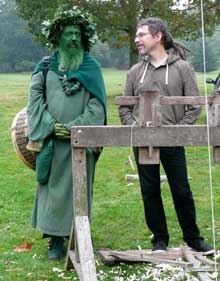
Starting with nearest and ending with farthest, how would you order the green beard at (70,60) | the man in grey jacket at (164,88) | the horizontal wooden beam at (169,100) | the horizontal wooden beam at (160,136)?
the horizontal wooden beam at (160,136) < the horizontal wooden beam at (169,100) < the man in grey jacket at (164,88) < the green beard at (70,60)

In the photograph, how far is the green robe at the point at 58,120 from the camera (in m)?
4.63

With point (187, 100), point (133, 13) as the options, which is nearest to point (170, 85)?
point (187, 100)

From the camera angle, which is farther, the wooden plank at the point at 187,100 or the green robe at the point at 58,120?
the green robe at the point at 58,120

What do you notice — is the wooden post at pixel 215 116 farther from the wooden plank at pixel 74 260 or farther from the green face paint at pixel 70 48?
the green face paint at pixel 70 48

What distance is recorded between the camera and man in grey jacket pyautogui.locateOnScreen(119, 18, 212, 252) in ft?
14.6

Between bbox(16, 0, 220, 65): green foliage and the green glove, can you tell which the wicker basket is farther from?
bbox(16, 0, 220, 65): green foliage

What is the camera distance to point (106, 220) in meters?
6.04

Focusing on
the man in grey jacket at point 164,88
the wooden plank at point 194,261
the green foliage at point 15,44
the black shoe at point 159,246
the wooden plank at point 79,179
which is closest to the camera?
the wooden plank at point 79,179

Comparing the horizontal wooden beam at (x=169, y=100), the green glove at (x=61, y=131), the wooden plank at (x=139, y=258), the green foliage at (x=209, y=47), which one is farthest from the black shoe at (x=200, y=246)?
the green foliage at (x=209, y=47)

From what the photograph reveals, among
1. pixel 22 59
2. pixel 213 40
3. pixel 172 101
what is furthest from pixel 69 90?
pixel 22 59

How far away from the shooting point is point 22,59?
2084 inches

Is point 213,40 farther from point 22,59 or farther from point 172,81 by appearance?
point 22,59

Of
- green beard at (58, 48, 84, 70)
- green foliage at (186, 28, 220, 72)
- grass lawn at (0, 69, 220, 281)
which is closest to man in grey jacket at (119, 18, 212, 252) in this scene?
green beard at (58, 48, 84, 70)

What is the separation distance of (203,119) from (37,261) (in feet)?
30.0
